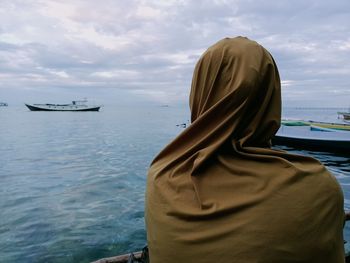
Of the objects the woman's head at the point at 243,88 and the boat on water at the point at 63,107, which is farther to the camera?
the boat on water at the point at 63,107

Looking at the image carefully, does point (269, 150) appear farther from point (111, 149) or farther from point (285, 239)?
point (111, 149)

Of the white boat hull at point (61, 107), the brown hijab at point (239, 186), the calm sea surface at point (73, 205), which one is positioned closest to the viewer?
the brown hijab at point (239, 186)

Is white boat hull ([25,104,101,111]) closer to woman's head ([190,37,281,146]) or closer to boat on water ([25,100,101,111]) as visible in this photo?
boat on water ([25,100,101,111])

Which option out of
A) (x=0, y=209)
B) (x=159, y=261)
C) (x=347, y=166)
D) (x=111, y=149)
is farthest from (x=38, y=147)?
(x=159, y=261)

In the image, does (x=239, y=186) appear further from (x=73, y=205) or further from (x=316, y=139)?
(x=316, y=139)

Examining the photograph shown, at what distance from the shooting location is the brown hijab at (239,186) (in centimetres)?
120

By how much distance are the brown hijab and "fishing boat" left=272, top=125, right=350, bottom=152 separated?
16519 mm

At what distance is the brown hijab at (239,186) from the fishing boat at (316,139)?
54.2 feet

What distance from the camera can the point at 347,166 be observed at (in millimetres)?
15352

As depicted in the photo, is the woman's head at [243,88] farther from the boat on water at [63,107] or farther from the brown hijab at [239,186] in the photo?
the boat on water at [63,107]

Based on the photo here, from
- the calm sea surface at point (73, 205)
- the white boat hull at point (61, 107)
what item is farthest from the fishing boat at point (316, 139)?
the white boat hull at point (61, 107)

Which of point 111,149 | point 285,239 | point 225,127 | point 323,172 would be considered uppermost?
point 225,127

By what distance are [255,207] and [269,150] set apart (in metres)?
A: 0.23

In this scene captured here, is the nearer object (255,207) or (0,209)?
(255,207)
